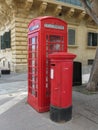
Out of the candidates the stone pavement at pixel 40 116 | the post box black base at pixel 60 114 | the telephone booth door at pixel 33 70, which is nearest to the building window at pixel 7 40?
the stone pavement at pixel 40 116

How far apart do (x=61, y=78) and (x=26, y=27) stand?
1017cm

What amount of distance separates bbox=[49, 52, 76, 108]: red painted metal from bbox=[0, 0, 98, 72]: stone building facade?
9590 millimetres

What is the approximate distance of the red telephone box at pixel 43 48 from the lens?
5.02 metres

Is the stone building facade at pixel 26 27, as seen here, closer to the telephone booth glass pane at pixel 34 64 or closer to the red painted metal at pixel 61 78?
the telephone booth glass pane at pixel 34 64

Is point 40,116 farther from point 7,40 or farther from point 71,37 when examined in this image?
point 71,37

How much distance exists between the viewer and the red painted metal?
445 centimetres

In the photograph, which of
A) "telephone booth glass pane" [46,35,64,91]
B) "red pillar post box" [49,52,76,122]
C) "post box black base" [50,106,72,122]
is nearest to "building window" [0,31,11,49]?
"telephone booth glass pane" [46,35,64,91]

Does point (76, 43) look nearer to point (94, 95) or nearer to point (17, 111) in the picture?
point (94, 95)

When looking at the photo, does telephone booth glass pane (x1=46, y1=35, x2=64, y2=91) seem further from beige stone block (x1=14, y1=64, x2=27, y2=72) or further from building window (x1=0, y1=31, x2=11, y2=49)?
building window (x1=0, y1=31, x2=11, y2=49)

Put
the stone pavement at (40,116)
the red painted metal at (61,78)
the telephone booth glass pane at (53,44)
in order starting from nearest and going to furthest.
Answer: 1. the stone pavement at (40,116)
2. the red painted metal at (61,78)
3. the telephone booth glass pane at (53,44)

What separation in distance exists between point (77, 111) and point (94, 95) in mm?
1862

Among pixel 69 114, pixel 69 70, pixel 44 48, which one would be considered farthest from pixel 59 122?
pixel 44 48

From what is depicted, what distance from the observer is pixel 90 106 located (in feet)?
18.2

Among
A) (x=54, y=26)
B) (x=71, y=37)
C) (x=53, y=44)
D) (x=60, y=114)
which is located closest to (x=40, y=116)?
(x=60, y=114)
